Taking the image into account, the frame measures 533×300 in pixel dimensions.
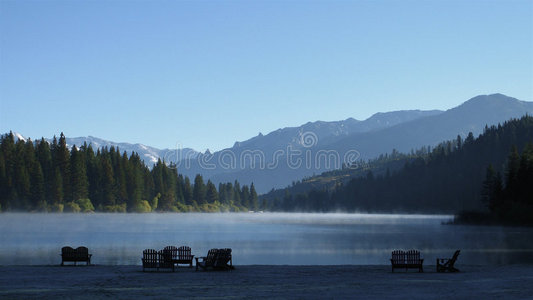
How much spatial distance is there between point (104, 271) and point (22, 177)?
517 feet

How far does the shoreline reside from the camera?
32375 mm

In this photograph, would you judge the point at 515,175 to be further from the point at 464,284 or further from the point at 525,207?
the point at 464,284

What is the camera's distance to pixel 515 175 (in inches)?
5842

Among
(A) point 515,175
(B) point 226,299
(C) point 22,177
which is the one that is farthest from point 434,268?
(C) point 22,177

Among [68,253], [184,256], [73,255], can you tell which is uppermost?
[68,253]

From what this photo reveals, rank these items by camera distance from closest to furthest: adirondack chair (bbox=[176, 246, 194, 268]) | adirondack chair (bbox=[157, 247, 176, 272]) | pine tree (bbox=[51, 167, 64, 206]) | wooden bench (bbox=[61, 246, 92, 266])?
1. adirondack chair (bbox=[157, 247, 176, 272])
2. adirondack chair (bbox=[176, 246, 194, 268])
3. wooden bench (bbox=[61, 246, 92, 266])
4. pine tree (bbox=[51, 167, 64, 206])

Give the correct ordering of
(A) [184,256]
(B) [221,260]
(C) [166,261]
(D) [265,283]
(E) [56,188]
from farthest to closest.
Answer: (E) [56,188], (A) [184,256], (B) [221,260], (C) [166,261], (D) [265,283]

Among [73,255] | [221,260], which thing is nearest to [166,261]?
[221,260]

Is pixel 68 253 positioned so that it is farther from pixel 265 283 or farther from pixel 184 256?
pixel 265 283

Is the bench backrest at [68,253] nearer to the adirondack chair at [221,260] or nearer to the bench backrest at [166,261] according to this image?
the bench backrest at [166,261]

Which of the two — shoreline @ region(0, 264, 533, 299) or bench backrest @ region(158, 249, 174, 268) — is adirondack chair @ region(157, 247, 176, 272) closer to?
bench backrest @ region(158, 249, 174, 268)

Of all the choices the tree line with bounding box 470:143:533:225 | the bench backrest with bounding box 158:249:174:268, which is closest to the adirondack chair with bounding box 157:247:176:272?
the bench backrest with bounding box 158:249:174:268

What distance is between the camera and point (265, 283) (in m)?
37.7

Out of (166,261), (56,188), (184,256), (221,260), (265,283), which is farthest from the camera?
(56,188)
